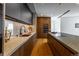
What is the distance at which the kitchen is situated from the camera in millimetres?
2008

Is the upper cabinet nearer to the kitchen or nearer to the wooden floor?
the kitchen

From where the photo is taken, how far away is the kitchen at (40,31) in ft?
6.59

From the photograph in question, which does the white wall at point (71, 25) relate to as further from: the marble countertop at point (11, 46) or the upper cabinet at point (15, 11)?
the marble countertop at point (11, 46)

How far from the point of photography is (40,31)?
6.10 metres

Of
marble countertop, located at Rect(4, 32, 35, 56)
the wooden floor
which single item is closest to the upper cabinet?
marble countertop, located at Rect(4, 32, 35, 56)

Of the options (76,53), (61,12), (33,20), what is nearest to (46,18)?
(61,12)

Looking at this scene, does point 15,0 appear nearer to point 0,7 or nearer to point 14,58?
point 0,7

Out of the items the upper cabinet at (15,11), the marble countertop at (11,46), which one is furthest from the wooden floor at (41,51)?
the marble countertop at (11,46)

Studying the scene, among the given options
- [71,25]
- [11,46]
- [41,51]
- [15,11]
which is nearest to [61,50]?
[11,46]

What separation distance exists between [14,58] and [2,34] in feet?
0.86

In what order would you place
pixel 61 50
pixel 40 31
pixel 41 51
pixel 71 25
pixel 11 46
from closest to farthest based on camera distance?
pixel 11 46, pixel 61 50, pixel 41 51, pixel 40 31, pixel 71 25

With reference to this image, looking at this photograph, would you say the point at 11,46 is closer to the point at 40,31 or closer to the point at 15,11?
the point at 15,11

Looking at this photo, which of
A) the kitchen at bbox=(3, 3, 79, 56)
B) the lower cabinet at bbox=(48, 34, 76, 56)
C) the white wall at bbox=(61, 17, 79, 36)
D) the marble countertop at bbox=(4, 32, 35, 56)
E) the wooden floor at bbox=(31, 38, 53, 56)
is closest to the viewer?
the marble countertop at bbox=(4, 32, 35, 56)

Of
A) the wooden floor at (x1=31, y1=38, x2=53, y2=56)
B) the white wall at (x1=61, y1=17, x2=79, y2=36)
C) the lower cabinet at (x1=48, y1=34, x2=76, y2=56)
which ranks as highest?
the white wall at (x1=61, y1=17, x2=79, y2=36)
